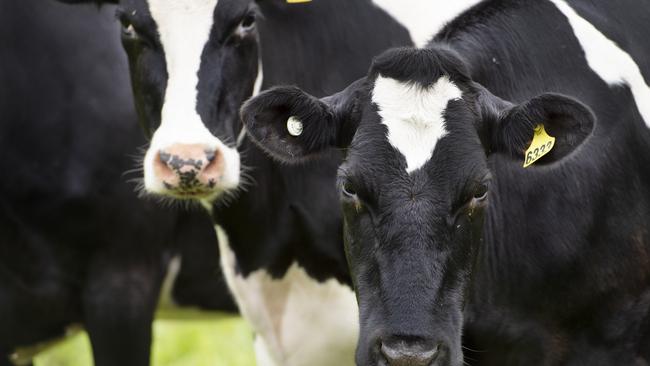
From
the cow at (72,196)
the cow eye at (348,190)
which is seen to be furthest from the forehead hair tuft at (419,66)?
the cow at (72,196)

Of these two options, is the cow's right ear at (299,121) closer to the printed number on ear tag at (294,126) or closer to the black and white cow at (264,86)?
the printed number on ear tag at (294,126)

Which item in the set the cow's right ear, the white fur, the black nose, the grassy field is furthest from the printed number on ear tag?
the grassy field

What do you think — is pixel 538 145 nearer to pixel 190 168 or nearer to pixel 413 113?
pixel 413 113

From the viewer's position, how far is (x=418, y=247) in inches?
203

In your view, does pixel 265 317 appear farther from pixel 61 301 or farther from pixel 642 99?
pixel 642 99

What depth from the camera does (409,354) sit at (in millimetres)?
4957

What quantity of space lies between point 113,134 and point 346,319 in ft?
5.74

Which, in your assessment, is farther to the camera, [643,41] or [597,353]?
[643,41]

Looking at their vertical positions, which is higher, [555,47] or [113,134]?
[555,47]

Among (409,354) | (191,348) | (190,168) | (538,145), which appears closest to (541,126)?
(538,145)

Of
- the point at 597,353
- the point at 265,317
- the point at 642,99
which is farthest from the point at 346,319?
the point at 642,99

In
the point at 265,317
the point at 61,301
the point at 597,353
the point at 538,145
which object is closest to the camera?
the point at 538,145

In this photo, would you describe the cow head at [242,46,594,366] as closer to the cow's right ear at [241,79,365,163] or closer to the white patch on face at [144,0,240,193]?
the cow's right ear at [241,79,365,163]

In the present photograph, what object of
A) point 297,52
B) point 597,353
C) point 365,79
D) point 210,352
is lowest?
point 210,352
